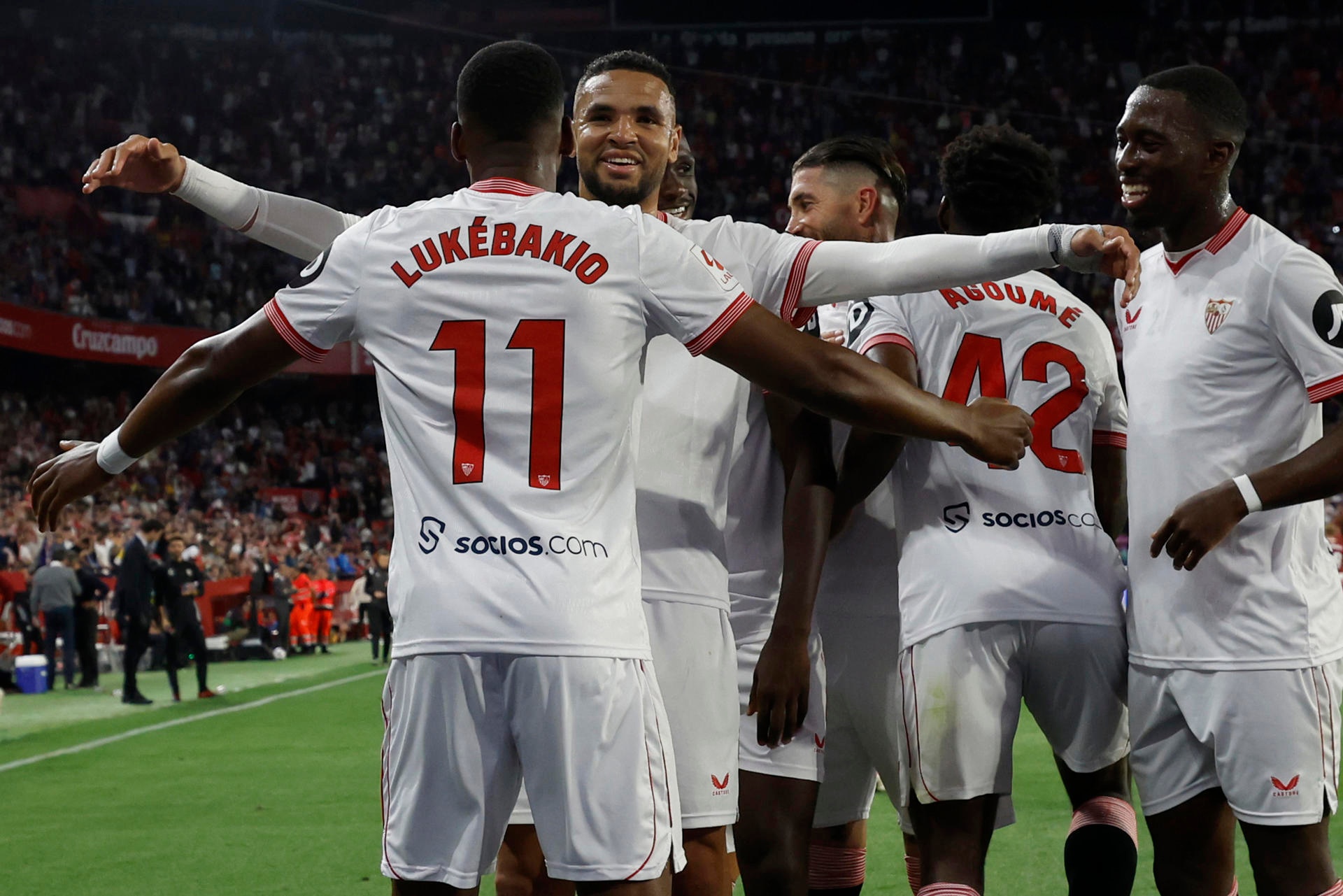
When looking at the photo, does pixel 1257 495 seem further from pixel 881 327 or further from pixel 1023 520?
pixel 881 327

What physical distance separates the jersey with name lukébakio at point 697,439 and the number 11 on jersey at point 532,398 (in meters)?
0.72

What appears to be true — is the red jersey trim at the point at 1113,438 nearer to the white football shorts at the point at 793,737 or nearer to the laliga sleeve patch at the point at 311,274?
the white football shorts at the point at 793,737

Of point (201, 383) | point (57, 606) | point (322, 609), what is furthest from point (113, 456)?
point (322, 609)

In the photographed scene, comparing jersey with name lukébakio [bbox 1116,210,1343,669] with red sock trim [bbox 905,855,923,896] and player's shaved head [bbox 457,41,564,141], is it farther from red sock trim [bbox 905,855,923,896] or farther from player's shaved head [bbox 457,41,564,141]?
player's shaved head [bbox 457,41,564,141]

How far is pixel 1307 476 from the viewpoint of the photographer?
124 inches

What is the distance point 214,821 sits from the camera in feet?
25.5

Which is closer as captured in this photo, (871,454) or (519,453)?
(519,453)

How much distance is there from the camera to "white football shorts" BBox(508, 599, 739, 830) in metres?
3.22

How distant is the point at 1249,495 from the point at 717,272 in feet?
4.48

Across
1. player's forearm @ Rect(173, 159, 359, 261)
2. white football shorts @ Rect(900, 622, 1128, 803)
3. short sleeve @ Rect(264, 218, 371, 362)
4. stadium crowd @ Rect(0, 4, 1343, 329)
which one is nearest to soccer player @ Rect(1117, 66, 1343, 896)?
white football shorts @ Rect(900, 622, 1128, 803)

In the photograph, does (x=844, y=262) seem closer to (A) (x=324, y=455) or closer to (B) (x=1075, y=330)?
(B) (x=1075, y=330)

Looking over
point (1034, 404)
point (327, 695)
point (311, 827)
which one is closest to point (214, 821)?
point (311, 827)

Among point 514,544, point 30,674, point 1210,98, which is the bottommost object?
point 30,674

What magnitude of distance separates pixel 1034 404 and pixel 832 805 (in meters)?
1.36
